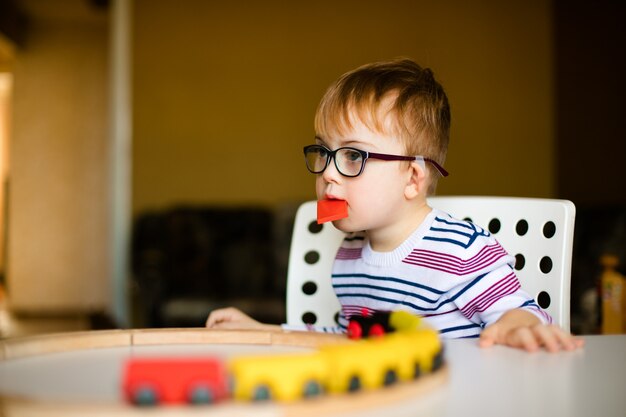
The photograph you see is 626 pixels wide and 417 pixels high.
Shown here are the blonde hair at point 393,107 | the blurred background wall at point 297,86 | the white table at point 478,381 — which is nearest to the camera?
the white table at point 478,381

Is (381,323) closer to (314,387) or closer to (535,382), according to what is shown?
(535,382)

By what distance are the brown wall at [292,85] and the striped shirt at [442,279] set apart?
365 cm

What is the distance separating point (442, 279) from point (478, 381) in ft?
1.64

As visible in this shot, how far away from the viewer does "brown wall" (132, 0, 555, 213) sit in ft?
15.7

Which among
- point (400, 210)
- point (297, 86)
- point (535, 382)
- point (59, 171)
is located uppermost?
point (297, 86)

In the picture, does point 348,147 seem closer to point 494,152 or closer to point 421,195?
point 421,195

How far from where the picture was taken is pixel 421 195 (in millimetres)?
1133

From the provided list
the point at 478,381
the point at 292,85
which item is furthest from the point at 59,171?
the point at 478,381

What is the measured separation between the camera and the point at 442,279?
102cm

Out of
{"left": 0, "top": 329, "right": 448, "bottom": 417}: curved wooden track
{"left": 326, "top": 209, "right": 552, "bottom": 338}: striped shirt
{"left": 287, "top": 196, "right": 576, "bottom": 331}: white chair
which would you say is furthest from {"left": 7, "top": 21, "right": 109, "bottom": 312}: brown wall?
{"left": 0, "top": 329, "right": 448, "bottom": 417}: curved wooden track

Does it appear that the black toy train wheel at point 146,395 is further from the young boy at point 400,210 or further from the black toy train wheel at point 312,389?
the young boy at point 400,210

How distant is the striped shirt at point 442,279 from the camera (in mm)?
965

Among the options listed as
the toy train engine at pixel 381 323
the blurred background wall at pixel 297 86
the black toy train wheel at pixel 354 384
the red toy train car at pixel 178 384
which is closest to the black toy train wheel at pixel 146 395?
the red toy train car at pixel 178 384

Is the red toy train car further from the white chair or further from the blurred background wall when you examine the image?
the blurred background wall
